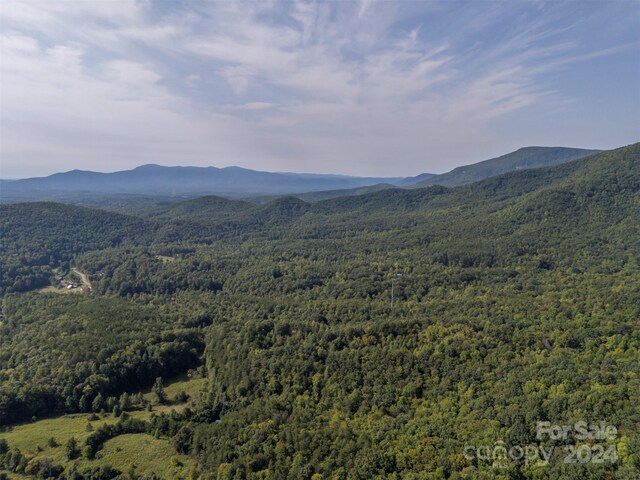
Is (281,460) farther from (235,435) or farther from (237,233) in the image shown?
(237,233)

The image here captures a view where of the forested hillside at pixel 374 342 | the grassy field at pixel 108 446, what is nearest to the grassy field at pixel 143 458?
the grassy field at pixel 108 446

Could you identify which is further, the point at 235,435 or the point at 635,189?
the point at 635,189

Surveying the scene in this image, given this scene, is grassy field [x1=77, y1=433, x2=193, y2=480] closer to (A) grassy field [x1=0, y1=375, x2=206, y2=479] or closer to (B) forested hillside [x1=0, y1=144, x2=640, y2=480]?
(A) grassy field [x1=0, y1=375, x2=206, y2=479]

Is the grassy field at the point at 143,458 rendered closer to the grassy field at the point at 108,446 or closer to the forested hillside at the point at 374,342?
the grassy field at the point at 108,446

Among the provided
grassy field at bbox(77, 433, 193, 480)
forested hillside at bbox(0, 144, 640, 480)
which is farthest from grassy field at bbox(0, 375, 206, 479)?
forested hillside at bbox(0, 144, 640, 480)

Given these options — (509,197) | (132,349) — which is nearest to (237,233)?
(132,349)

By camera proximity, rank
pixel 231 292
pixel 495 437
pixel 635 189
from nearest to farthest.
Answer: pixel 495 437, pixel 231 292, pixel 635 189
